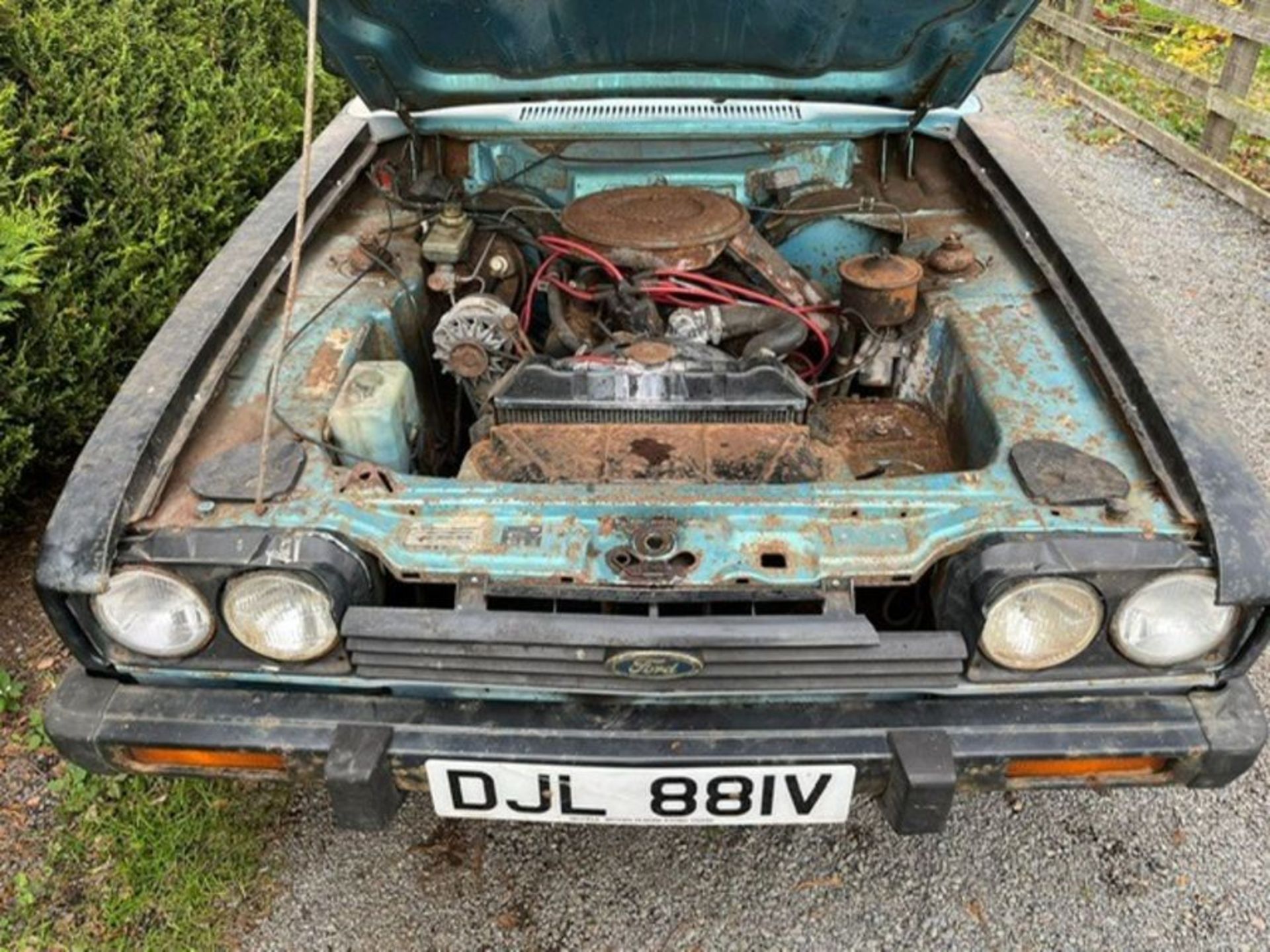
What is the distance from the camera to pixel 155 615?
1671 millimetres

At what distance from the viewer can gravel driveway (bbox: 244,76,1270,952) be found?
208 centimetres

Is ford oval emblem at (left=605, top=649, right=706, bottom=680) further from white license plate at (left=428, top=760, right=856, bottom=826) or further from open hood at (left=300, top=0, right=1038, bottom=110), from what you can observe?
open hood at (left=300, top=0, right=1038, bottom=110)

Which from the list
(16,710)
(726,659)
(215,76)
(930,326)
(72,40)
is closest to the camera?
(726,659)

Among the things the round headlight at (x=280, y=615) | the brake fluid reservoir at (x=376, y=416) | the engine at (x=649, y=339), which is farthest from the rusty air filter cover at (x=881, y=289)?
the round headlight at (x=280, y=615)

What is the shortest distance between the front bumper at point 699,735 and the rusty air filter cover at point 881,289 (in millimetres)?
956

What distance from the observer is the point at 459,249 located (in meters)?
2.51

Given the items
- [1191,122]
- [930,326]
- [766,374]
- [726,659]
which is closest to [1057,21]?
[1191,122]

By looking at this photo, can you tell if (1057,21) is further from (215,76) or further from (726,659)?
(726,659)

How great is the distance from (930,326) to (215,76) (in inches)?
124

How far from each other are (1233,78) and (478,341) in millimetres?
5190

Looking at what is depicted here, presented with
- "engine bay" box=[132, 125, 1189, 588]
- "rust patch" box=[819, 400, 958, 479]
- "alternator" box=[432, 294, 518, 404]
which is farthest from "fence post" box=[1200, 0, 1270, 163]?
"alternator" box=[432, 294, 518, 404]

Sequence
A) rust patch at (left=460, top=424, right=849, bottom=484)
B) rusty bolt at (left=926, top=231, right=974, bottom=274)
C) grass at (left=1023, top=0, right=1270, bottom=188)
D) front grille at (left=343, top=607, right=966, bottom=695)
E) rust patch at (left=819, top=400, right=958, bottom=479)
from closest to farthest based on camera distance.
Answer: front grille at (left=343, top=607, right=966, bottom=695) → rust patch at (left=460, top=424, right=849, bottom=484) → rust patch at (left=819, top=400, right=958, bottom=479) → rusty bolt at (left=926, top=231, right=974, bottom=274) → grass at (left=1023, top=0, right=1270, bottom=188)

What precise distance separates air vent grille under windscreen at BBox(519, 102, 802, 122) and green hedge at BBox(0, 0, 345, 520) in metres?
1.37

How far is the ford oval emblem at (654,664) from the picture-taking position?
5.06 ft
